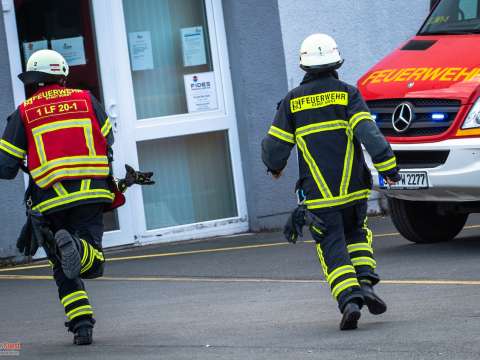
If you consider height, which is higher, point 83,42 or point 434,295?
point 83,42

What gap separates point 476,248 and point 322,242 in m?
3.13

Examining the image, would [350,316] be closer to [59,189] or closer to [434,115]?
[59,189]

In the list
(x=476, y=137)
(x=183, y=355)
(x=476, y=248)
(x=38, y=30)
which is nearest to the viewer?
(x=183, y=355)

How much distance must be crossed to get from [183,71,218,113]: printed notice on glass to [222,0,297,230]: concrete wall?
23 centimetres

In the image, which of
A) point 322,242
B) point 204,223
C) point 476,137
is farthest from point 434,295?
point 204,223

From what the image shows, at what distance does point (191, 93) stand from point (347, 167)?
601cm

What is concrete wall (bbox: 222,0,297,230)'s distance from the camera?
13.5 meters

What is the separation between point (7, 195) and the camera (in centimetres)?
1255

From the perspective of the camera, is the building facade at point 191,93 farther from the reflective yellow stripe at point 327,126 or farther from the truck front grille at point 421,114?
the reflective yellow stripe at point 327,126

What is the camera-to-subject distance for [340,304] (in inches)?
293

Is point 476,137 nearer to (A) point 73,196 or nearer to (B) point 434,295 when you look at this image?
(B) point 434,295

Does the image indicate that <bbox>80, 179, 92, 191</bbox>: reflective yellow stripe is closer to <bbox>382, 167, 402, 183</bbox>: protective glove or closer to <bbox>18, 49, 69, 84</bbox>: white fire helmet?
<bbox>18, 49, 69, 84</bbox>: white fire helmet

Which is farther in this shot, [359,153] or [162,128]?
[162,128]

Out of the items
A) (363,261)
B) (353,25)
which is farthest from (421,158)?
(353,25)
